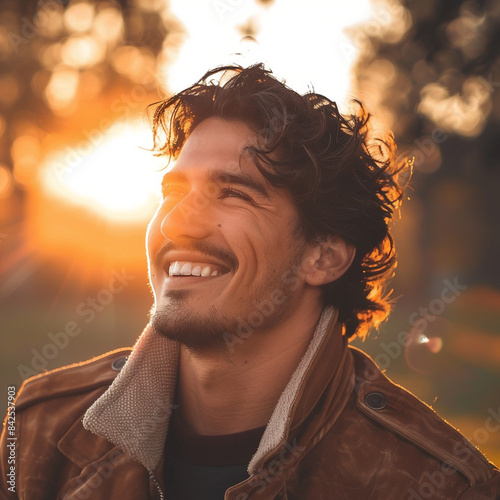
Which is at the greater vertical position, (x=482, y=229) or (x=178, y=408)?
(x=482, y=229)

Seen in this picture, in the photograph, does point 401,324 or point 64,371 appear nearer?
point 64,371

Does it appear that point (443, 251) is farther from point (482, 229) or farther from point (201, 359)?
point (201, 359)

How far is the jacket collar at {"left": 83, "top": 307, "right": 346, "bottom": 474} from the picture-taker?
9.86ft

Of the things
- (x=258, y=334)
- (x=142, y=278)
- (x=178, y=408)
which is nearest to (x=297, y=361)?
(x=258, y=334)

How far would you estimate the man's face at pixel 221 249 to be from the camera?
337 cm

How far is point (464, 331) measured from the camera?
17375 mm

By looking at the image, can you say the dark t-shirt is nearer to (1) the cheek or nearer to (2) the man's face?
(2) the man's face

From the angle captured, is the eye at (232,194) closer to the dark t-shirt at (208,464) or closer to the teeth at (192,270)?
the teeth at (192,270)

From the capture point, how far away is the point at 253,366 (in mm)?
3463

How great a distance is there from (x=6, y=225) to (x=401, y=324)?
754 inches

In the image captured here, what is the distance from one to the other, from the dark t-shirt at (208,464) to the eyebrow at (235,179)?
4.64 ft

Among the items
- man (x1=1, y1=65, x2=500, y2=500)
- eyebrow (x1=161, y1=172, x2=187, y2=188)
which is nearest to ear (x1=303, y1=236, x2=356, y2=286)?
man (x1=1, y1=65, x2=500, y2=500)
